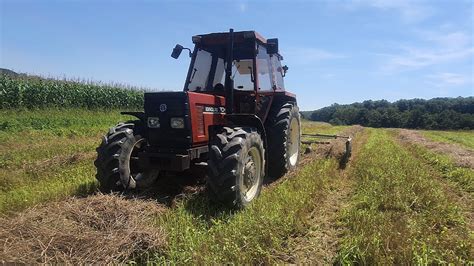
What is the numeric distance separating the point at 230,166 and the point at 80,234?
185 cm

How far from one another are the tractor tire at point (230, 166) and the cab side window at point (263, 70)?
1.70 metres

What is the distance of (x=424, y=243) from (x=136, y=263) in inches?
108

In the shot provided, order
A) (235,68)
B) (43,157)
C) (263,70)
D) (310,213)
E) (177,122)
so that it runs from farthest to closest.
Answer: (43,157) → (263,70) → (235,68) → (177,122) → (310,213)

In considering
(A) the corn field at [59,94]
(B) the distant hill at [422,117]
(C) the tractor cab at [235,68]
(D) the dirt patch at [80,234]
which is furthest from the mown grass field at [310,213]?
(B) the distant hill at [422,117]

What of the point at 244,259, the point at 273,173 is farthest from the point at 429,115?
the point at 244,259

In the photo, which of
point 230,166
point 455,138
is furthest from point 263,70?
point 455,138

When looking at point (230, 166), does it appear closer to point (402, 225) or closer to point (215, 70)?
point (402, 225)

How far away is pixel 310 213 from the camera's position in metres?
4.93

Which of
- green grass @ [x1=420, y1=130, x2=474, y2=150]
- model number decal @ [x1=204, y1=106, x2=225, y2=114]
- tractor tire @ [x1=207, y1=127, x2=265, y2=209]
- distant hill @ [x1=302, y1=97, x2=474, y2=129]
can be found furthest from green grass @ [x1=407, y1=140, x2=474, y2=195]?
distant hill @ [x1=302, y1=97, x2=474, y2=129]

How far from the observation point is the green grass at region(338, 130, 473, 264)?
3475mm

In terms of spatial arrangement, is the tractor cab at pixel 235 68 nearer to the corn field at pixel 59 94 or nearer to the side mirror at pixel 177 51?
the side mirror at pixel 177 51

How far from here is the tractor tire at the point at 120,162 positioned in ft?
16.9

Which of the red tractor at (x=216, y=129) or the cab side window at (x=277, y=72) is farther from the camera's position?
the cab side window at (x=277, y=72)

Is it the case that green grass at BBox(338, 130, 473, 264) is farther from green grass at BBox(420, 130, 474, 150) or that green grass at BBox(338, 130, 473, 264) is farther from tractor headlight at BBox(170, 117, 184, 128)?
green grass at BBox(420, 130, 474, 150)
